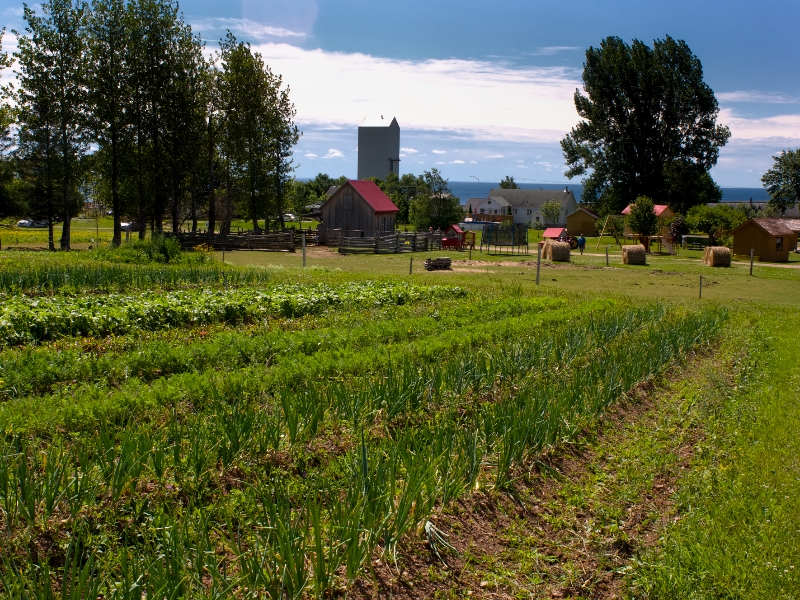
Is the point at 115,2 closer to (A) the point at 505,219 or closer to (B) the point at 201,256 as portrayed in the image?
(B) the point at 201,256

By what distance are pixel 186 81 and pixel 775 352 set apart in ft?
123

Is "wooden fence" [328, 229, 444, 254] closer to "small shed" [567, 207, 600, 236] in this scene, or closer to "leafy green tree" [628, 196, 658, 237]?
"leafy green tree" [628, 196, 658, 237]

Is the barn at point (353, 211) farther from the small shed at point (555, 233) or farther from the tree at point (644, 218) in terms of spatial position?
the tree at point (644, 218)

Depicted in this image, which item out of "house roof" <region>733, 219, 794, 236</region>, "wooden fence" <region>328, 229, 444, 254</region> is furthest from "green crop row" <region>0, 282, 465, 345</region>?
"house roof" <region>733, 219, 794, 236</region>

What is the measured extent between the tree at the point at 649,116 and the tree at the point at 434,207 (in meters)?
15.5

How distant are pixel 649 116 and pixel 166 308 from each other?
62.6m

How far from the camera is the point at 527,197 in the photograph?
113000mm

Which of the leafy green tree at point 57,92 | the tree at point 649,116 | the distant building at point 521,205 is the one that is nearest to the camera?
the leafy green tree at point 57,92

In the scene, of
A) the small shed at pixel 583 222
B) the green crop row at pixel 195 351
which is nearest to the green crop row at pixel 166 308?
the green crop row at pixel 195 351

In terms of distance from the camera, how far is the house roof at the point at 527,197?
109963 millimetres

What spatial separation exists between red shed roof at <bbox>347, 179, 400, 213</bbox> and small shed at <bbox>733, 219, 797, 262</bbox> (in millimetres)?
23802

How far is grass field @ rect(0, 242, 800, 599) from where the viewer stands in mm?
4449

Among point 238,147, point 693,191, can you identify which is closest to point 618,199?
point 693,191

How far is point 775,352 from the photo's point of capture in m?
12.4
